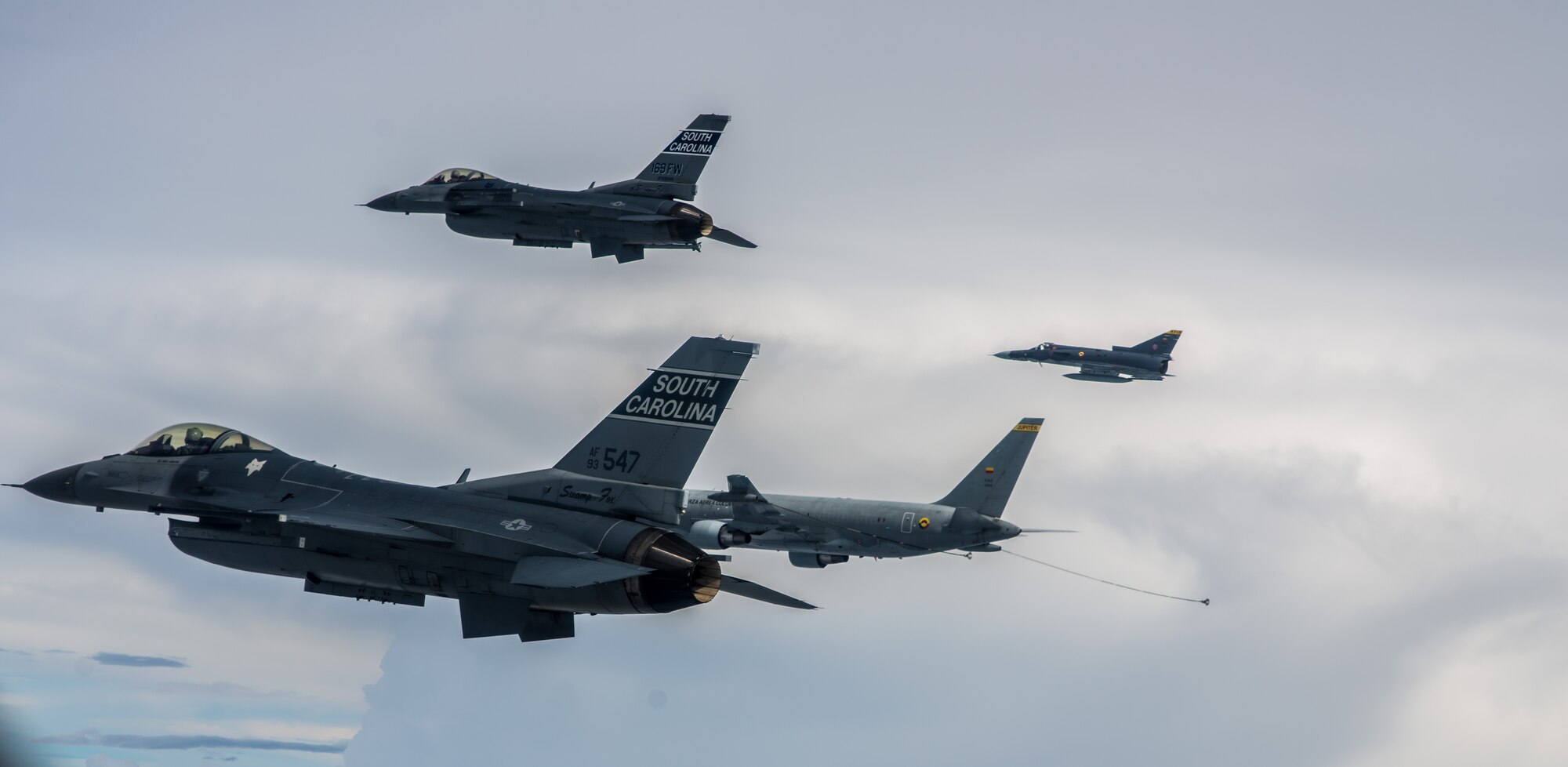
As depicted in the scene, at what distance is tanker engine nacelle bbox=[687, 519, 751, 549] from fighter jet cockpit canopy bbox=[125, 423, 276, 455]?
1882 centimetres

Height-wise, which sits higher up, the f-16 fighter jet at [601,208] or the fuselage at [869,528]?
the f-16 fighter jet at [601,208]

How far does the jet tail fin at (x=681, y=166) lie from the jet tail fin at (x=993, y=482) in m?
22.2

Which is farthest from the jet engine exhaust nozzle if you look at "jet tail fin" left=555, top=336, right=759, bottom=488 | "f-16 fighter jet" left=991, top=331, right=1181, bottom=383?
"f-16 fighter jet" left=991, top=331, right=1181, bottom=383

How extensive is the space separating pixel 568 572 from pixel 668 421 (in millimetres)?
6151

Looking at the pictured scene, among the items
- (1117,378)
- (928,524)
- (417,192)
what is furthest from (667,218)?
(1117,378)

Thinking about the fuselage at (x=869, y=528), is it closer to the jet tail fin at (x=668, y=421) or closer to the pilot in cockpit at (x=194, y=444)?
the jet tail fin at (x=668, y=421)

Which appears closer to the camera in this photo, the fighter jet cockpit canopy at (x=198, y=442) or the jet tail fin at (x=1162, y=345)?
the fighter jet cockpit canopy at (x=198, y=442)

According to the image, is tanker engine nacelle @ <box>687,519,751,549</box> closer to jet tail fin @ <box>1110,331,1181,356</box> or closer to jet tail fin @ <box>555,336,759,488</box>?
jet tail fin @ <box>555,336,759,488</box>

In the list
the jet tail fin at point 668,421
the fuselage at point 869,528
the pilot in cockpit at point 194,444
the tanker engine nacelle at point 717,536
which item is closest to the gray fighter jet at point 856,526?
the fuselage at point 869,528

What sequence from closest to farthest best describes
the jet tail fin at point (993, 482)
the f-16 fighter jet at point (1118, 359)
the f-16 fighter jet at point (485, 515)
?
the f-16 fighter jet at point (485, 515)
the jet tail fin at point (993, 482)
the f-16 fighter jet at point (1118, 359)

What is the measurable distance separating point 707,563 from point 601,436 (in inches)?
216

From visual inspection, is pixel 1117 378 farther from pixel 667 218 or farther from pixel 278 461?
pixel 278 461

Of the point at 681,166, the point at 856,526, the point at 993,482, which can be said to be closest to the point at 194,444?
the point at 681,166

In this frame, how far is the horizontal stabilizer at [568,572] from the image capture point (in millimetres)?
29641
